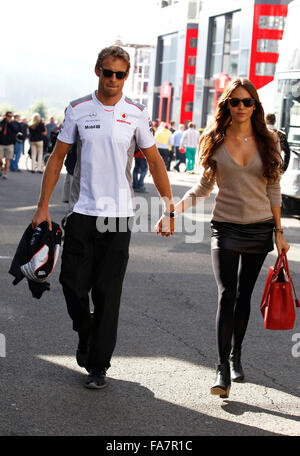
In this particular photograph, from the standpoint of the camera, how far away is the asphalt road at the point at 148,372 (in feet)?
14.4

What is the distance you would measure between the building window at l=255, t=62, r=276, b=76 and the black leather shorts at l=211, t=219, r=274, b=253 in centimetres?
4243

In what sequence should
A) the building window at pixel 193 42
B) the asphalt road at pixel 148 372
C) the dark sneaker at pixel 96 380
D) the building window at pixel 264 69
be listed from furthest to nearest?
the building window at pixel 193 42 < the building window at pixel 264 69 < the dark sneaker at pixel 96 380 < the asphalt road at pixel 148 372

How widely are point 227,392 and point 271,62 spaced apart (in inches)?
1689

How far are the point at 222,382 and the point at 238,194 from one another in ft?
3.72

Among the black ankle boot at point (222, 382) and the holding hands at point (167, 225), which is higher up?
the holding hands at point (167, 225)

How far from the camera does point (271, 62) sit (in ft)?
151

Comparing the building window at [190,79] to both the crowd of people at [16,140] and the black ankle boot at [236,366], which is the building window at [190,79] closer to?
the crowd of people at [16,140]

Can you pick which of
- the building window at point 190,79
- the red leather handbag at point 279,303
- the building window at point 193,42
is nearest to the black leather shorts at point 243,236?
the red leather handbag at point 279,303

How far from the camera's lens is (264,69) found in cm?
4653

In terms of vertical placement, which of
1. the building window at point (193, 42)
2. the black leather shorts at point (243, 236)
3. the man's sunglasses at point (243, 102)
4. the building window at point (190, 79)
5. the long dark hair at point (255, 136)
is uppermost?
the building window at point (193, 42)

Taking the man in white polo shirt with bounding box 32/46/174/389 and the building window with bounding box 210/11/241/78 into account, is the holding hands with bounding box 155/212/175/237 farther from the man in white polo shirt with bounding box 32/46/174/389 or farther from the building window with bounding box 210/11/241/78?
the building window with bounding box 210/11/241/78

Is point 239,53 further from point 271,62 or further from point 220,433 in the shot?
point 220,433

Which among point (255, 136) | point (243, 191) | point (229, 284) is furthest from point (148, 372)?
point (255, 136)

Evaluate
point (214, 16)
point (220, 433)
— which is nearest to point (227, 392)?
point (220, 433)
